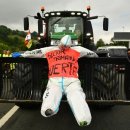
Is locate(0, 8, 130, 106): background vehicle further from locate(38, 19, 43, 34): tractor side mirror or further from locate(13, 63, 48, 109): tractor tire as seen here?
locate(38, 19, 43, 34): tractor side mirror

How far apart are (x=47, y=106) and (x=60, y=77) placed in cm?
101

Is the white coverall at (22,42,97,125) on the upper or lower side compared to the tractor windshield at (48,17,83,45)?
lower

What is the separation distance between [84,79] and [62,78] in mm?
738

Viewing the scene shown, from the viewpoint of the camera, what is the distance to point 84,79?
8.45 m

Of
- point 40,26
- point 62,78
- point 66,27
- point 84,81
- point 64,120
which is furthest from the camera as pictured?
point 40,26

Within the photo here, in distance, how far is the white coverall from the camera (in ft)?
23.4

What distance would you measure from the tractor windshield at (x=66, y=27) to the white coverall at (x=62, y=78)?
130 inches

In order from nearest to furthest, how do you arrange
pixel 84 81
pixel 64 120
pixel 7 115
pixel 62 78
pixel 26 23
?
1. pixel 62 78
2. pixel 84 81
3. pixel 64 120
4. pixel 7 115
5. pixel 26 23

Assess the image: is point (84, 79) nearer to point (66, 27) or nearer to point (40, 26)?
point (66, 27)

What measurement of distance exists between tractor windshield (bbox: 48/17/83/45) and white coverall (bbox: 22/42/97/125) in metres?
3.30

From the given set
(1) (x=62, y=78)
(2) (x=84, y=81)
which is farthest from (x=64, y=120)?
(1) (x=62, y=78)

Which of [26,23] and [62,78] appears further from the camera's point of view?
[26,23]

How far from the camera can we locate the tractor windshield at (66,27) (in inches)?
453

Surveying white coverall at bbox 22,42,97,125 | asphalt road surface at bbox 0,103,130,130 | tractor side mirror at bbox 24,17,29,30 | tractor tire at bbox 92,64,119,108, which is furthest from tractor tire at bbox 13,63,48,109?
tractor side mirror at bbox 24,17,29,30
